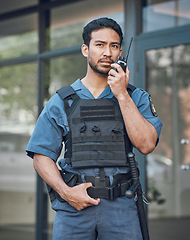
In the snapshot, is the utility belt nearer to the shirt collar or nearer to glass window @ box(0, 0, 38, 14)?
the shirt collar

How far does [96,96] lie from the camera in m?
2.37

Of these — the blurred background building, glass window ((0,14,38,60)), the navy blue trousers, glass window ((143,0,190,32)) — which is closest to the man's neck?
the navy blue trousers

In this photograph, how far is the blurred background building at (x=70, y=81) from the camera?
4.35 m

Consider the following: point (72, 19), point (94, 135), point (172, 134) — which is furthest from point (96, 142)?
point (172, 134)

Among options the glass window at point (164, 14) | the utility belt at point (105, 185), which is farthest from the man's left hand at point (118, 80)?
the glass window at point (164, 14)

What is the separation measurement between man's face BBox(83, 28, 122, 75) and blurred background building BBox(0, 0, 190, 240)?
177 centimetres

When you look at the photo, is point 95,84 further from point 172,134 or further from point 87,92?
point 172,134

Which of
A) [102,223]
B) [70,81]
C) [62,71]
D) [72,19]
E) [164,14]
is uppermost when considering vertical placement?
[72,19]

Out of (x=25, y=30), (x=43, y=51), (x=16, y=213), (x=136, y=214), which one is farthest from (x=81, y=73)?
(x=136, y=214)

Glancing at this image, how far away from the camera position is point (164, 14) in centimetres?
459

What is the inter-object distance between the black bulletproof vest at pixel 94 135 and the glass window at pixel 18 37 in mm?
3410

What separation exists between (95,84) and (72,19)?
9.76 feet

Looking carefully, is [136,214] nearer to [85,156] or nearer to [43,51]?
[85,156]

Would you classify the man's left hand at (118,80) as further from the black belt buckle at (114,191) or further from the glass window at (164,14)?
the glass window at (164,14)
